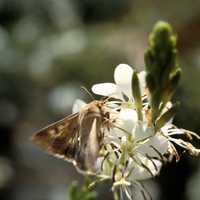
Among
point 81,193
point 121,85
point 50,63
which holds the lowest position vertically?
point 50,63

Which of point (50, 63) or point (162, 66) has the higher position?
point (162, 66)

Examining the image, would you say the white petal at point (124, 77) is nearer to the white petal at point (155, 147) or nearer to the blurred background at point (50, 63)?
the white petal at point (155, 147)

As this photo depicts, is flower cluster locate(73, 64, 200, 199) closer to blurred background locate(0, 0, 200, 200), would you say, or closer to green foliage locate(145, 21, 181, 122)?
green foliage locate(145, 21, 181, 122)

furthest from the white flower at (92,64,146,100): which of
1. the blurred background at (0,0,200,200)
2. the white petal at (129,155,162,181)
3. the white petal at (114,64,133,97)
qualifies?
the blurred background at (0,0,200,200)

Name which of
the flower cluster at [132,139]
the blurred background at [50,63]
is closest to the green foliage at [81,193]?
the flower cluster at [132,139]

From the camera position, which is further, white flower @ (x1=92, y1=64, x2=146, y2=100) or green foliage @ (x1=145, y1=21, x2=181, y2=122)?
white flower @ (x1=92, y1=64, x2=146, y2=100)

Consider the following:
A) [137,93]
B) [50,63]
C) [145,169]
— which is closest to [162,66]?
[137,93]

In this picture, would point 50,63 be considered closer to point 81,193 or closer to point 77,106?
point 77,106
